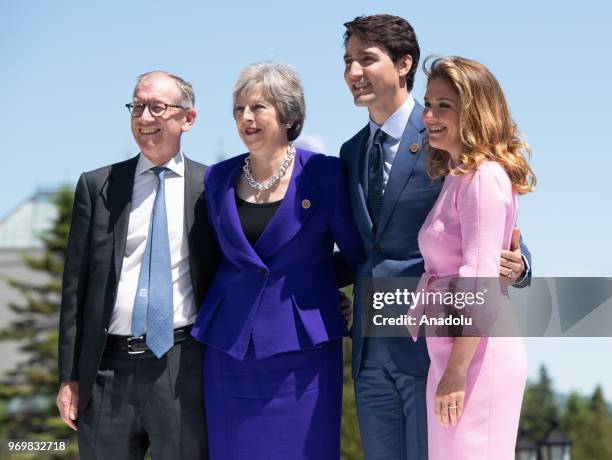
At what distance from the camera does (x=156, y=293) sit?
14.2 feet

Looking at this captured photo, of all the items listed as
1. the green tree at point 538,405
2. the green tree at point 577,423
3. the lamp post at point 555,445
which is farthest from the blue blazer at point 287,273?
the green tree at point 577,423

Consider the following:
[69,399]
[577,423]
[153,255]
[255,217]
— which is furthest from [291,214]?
[577,423]

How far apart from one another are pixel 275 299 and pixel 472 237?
42.7 inches

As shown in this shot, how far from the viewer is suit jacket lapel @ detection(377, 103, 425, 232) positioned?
402cm

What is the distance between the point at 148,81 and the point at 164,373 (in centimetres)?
142

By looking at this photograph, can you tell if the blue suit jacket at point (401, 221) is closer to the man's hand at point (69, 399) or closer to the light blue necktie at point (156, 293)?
the light blue necktie at point (156, 293)

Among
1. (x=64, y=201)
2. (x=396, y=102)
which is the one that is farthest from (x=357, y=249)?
(x=64, y=201)

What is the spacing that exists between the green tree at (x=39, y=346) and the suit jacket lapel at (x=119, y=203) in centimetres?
2236

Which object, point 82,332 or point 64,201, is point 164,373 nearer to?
point 82,332

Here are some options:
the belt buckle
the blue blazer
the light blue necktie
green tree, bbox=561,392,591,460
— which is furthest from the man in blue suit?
green tree, bbox=561,392,591,460

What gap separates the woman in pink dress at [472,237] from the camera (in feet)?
11.4

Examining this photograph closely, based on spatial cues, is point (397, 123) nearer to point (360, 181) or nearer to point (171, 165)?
point (360, 181)

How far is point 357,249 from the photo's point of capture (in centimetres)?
427

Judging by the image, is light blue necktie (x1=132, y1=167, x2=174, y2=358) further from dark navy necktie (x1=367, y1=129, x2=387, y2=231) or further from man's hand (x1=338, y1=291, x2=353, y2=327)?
dark navy necktie (x1=367, y1=129, x2=387, y2=231)
